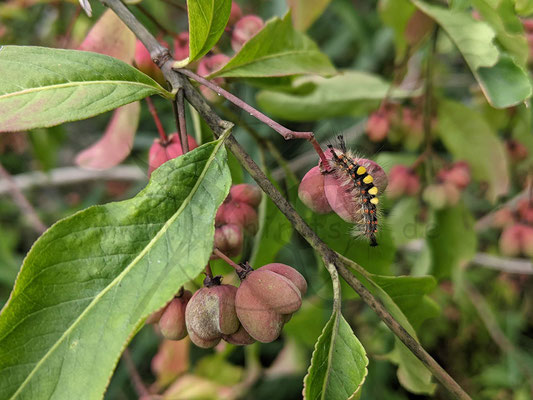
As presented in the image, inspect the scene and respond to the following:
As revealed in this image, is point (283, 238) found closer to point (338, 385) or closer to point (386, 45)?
point (338, 385)

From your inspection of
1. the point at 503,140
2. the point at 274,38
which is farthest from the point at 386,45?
the point at 274,38

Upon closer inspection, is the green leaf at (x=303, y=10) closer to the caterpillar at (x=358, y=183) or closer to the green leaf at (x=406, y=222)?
the green leaf at (x=406, y=222)

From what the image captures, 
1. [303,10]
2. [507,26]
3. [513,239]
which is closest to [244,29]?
[303,10]

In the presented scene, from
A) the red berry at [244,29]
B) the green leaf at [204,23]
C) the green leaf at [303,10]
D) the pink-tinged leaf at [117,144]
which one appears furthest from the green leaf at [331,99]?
the green leaf at [204,23]

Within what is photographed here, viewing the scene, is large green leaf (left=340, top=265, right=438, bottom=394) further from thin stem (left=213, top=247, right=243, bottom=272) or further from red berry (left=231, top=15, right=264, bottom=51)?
red berry (left=231, top=15, right=264, bottom=51)

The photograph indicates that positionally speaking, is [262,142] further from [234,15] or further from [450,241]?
[450,241]

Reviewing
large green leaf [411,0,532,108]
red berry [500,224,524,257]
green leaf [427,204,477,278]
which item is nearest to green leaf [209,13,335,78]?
large green leaf [411,0,532,108]
